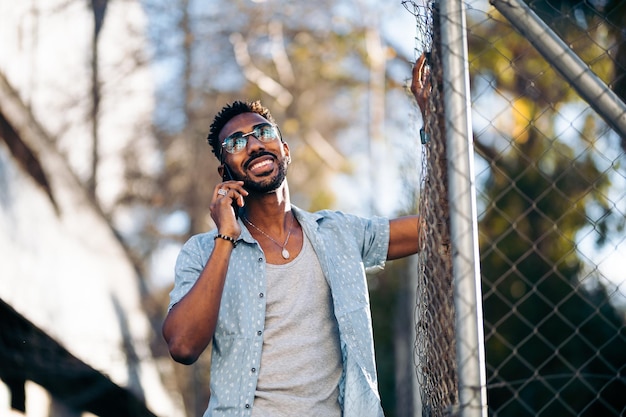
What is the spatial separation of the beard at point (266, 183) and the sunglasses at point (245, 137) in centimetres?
11

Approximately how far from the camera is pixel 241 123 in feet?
12.7

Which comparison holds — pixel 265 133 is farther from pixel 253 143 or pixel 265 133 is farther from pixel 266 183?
pixel 266 183

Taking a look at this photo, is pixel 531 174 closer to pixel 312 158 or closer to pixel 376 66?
pixel 376 66

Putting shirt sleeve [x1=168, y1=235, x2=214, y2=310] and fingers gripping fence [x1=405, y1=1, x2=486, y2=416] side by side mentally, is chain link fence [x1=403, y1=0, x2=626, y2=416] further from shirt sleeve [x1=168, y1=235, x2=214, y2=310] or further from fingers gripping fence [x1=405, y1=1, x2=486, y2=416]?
shirt sleeve [x1=168, y1=235, x2=214, y2=310]

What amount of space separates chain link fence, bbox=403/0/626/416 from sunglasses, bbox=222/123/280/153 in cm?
75

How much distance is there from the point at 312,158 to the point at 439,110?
2084cm

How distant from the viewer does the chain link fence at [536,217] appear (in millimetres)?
2947

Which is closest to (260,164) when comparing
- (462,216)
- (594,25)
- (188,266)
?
(188,266)

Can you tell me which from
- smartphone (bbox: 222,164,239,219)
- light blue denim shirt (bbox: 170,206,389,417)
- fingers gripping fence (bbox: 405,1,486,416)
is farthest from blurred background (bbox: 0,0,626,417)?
smartphone (bbox: 222,164,239,219)

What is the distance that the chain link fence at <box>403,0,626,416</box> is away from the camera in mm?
2947

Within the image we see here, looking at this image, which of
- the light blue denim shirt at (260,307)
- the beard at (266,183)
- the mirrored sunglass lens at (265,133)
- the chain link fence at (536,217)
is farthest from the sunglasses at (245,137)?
the chain link fence at (536,217)

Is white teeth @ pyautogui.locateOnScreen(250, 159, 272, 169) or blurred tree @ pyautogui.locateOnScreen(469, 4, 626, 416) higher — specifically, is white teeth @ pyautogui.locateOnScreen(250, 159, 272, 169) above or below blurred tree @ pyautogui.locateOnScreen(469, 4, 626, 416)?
below

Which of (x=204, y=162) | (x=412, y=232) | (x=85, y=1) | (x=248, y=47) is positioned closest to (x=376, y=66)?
(x=248, y=47)

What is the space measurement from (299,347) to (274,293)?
9.6 inches
